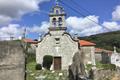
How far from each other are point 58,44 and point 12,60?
26532 millimetres

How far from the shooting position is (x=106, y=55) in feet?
192

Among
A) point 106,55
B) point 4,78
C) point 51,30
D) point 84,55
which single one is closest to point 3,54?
point 4,78

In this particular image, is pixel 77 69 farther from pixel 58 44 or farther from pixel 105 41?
pixel 105 41

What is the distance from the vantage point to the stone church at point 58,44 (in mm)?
44344

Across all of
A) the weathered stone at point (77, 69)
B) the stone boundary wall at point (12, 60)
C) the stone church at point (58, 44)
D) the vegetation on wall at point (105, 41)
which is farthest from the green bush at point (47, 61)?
the vegetation on wall at point (105, 41)

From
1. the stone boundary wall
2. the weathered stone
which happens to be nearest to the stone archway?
the weathered stone

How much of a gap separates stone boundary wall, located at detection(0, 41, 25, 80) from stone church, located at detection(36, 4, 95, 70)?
85.1 ft

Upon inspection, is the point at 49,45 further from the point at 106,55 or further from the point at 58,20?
the point at 106,55

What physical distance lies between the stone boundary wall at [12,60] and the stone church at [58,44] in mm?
25947

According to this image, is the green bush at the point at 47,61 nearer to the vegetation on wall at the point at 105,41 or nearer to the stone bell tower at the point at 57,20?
the stone bell tower at the point at 57,20

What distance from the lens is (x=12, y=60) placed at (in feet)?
60.0

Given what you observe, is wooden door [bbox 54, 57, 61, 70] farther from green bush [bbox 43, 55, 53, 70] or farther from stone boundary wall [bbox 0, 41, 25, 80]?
stone boundary wall [bbox 0, 41, 25, 80]

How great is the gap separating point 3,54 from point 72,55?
87.4 feet

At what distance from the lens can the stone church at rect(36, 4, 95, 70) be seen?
4434 centimetres
